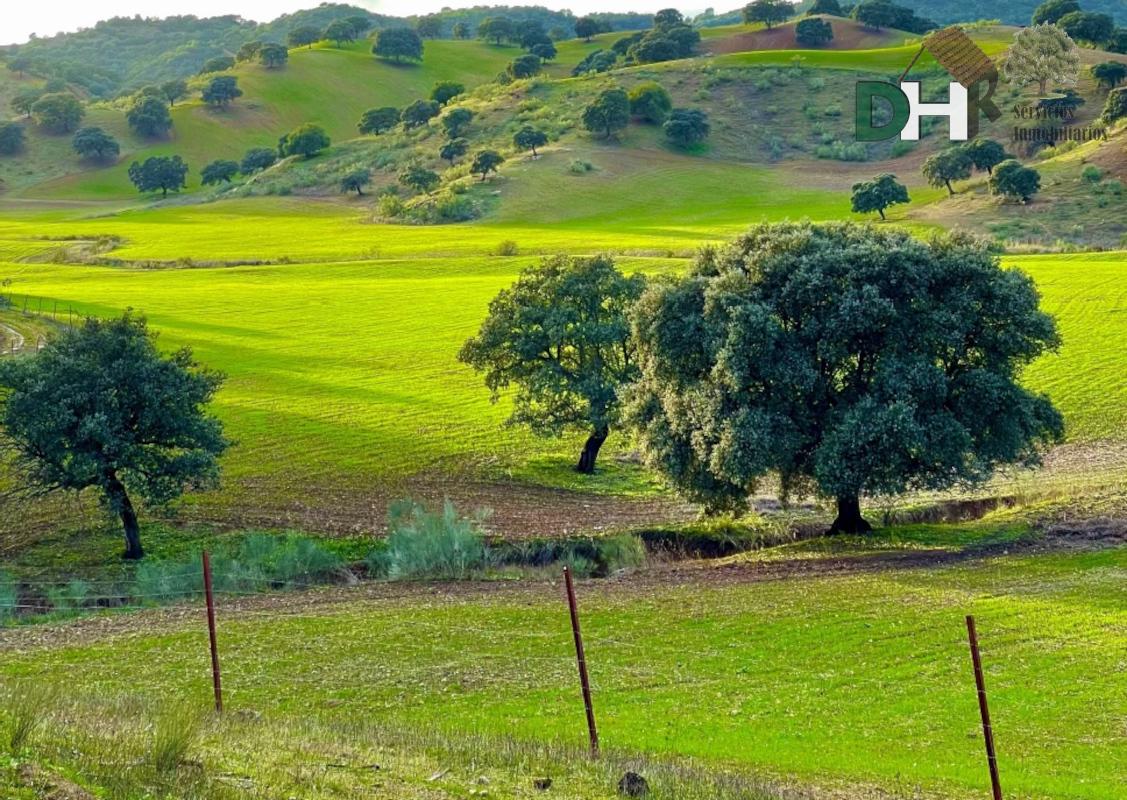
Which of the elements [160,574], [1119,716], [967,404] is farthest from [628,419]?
[1119,716]

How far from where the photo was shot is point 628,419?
130 feet

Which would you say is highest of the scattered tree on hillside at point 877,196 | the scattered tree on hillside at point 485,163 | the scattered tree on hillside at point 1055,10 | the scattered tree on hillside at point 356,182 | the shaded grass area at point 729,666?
the scattered tree on hillside at point 1055,10

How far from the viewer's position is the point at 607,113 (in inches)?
6127

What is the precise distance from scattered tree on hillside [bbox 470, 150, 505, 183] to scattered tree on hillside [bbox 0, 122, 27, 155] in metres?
94.2

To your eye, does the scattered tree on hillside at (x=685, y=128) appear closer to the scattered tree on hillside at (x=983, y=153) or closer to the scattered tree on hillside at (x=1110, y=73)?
the scattered tree on hillside at (x=983, y=153)

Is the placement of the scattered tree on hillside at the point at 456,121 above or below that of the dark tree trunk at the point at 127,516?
above

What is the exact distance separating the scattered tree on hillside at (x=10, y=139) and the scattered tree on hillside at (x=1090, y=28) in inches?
6343

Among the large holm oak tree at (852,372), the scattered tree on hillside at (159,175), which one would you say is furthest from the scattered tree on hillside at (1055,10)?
the large holm oak tree at (852,372)

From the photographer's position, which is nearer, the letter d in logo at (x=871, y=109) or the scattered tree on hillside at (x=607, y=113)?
the scattered tree on hillside at (x=607, y=113)

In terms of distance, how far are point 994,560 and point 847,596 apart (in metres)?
6.07

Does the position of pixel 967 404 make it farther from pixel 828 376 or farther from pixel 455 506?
pixel 455 506

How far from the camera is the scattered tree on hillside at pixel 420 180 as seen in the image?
143m

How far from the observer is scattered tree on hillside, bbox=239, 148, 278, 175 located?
184625 millimetres

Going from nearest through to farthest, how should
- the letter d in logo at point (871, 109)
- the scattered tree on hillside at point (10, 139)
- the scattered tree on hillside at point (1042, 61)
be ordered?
the scattered tree on hillside at point (1042, 61) → the letter d in logo at point (871, 109) → the scattered tree on hillside at point (10, 139)
